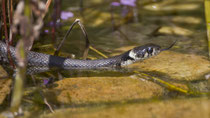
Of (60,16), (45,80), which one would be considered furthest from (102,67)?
(60,16)

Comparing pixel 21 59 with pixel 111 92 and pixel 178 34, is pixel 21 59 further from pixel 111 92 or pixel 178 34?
pixel 178 34

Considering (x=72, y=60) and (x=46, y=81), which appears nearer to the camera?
(x=46, y=81)

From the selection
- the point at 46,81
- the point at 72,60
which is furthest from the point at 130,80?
the point at 72,60

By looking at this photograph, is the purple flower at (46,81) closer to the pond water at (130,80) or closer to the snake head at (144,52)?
the pond water at (130,80)

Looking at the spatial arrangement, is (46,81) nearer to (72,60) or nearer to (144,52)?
(72,60)

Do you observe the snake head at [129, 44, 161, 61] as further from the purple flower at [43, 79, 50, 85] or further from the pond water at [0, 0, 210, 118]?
the purple flower at [43, 79, 50, 85]

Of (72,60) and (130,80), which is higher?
(72,60)
